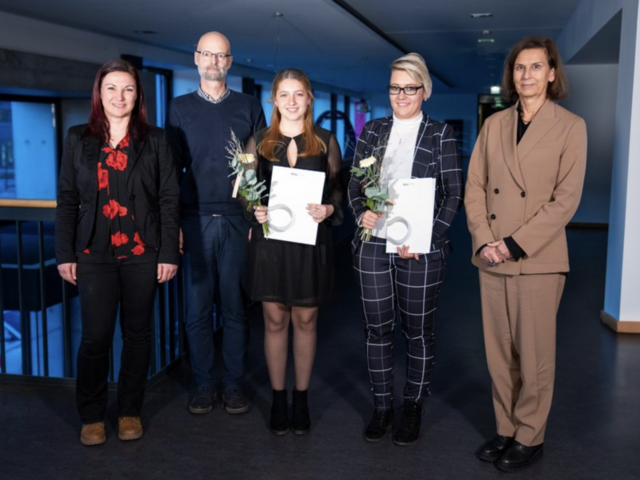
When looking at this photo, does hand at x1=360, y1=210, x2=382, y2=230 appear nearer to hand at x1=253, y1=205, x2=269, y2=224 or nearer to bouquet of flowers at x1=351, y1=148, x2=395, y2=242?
bouquet of flowers at x1=351, y1=148, x2=395, y2=242

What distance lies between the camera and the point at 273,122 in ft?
9.52

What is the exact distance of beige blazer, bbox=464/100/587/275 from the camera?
2.58 meters

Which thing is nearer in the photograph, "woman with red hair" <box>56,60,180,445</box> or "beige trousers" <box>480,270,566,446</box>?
"beige trousers" <box>480,270,566,446</box>

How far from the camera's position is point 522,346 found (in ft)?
8.96

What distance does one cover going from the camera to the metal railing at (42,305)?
3.77 m

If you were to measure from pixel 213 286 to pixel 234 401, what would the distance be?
573 mm

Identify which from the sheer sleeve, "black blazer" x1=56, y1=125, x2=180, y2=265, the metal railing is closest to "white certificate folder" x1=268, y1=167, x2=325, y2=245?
the sheer sleeve

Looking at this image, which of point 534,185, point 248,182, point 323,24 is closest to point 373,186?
point 248,182

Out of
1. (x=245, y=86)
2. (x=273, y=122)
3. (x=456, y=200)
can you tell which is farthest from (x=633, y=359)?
(x=245, y=86)

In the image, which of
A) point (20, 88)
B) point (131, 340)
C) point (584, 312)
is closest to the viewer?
point (131, 340)

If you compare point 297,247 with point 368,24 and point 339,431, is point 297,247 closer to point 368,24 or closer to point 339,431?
point 339,431

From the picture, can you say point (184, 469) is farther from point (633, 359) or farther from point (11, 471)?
point (633, 359)

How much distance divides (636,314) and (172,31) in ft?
25.5

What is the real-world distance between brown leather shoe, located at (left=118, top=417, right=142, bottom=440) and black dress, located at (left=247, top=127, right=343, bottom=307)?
0.80 m
